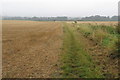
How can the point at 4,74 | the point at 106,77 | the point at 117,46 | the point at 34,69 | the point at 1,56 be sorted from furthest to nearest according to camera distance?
the point at 1,56 → the point at 117,46 → the point at 34,69 → the point at 4,74 → the point at 106,77

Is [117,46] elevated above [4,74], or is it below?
above

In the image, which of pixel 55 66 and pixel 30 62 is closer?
pixel 55 66

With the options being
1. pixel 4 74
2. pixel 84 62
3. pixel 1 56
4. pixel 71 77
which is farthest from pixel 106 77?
pixel 1 56

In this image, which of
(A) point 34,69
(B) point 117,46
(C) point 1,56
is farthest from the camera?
(C) point 1,56

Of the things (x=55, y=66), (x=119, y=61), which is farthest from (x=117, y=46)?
(x=55, y=66)

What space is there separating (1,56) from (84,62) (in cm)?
474

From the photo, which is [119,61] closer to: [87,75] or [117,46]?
[117,46]

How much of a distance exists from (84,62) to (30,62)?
253cm

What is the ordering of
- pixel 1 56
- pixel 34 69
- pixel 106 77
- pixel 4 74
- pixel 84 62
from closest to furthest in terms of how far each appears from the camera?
pixel 106 77
pixel 4 74
pixel 34 69
pixel 84 62
pixel 1 56

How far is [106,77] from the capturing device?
26.4 feet

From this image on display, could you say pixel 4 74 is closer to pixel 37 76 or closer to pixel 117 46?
pixel 37 76

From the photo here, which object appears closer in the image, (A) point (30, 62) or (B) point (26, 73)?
(B) point (26, 73)

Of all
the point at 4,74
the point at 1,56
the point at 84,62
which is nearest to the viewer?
the point at 4,74

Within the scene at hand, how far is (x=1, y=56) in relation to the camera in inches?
492
